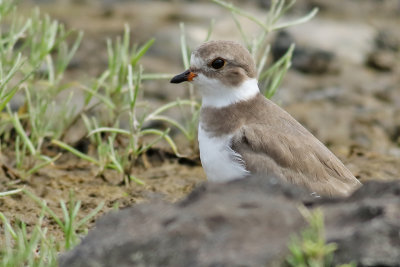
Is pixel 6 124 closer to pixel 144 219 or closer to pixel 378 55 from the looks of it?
pixel 144 219

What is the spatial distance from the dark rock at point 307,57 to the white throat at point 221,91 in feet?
12.4

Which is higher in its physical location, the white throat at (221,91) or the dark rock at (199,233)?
the dark rock at (199,233)

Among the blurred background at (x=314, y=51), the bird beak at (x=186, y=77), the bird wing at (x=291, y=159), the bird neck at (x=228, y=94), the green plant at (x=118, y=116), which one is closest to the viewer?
the bird wing at (x=291, y=159)

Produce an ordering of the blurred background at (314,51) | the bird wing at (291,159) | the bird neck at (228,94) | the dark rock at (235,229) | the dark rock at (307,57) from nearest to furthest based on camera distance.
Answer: the dark rock at (235,229), the bird wing at (291,159), the bird neck at (228,94), the blurred background at (314,51), the dark rock at (307,57)

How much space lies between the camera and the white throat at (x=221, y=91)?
174 inches

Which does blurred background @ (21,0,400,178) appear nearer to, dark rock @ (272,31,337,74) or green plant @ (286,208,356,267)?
dark rock @ (272,31,337,74)

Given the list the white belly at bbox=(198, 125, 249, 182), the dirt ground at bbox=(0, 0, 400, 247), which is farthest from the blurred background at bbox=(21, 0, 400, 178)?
the white belly at bbox=(198, 125, 249, 182)

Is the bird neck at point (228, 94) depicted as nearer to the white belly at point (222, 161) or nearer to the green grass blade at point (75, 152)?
the white belly at point (222, 161)

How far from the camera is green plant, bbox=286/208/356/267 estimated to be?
2.27 m

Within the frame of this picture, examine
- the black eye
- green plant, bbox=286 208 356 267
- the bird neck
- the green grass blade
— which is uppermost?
green plant, bbox=286 208 356 267

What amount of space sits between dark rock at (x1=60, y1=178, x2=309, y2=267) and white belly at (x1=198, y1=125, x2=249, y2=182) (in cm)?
137

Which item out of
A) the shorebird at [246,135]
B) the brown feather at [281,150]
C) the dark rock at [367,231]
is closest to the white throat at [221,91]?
the shorebird at [246,135]

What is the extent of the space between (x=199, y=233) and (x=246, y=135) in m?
1.74

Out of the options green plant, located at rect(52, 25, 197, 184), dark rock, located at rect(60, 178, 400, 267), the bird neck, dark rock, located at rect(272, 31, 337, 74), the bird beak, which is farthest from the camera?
dark rock, located at rect(272, 31, 337, 74)
